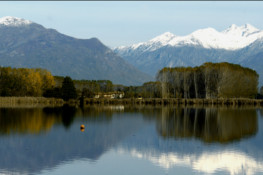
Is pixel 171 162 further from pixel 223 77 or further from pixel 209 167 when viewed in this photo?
pixel 223 77

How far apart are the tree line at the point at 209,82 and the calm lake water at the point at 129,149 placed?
6478 cm

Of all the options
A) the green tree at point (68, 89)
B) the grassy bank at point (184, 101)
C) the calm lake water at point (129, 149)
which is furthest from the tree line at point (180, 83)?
the calm lake water at point (129, 149)

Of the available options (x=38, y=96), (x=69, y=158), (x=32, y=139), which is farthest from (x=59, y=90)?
(x=69, y=158)

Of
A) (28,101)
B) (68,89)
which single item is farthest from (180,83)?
(28,101)

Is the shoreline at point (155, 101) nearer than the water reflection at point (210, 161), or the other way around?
→ the water reflection at point (210, 161)

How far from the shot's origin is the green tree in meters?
112

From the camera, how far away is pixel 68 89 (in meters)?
112

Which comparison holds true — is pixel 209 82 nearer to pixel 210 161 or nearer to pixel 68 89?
pixel 68 89

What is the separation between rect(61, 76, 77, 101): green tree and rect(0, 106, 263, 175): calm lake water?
2405 inches

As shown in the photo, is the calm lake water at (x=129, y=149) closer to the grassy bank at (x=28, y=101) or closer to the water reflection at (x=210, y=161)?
the water reflection at (x=210, y=161)

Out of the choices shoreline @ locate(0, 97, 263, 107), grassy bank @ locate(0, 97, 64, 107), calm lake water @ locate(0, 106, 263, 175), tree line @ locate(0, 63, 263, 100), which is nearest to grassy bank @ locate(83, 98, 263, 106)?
shoreline @ locate(0, 97, 263, 107)

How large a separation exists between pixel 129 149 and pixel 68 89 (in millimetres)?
81189

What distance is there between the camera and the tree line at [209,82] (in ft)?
375

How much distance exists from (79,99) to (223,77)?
135 feet
